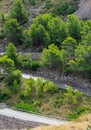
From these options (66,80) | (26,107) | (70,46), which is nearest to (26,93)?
(26,107)

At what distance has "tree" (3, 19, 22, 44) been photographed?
2707 inches

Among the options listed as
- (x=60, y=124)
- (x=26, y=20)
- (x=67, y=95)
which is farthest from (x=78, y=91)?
(x=26, y=20)

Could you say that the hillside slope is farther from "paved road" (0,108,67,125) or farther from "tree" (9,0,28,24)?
"paved road" (0,108,67,125)

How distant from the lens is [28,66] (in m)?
61.8

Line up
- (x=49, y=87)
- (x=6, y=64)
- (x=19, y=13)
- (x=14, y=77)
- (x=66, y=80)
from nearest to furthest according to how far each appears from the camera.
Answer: (x=49, y=87), (x=14, y=77), (x=66, y=80), (x=6, y=64), (x=19, y=13)

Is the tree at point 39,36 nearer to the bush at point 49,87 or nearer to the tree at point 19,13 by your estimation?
the tree at point 19,13

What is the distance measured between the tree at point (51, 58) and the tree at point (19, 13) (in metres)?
16.5

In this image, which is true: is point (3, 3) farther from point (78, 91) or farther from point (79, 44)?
point (78, 91)

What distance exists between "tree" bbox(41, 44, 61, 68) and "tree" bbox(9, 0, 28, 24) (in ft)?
54.2

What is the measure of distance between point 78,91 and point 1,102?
34.9 feet

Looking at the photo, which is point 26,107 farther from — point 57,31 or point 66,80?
point 57,31

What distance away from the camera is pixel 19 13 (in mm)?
74625

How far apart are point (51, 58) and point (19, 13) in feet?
61.6

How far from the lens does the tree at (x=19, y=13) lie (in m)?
74.4
